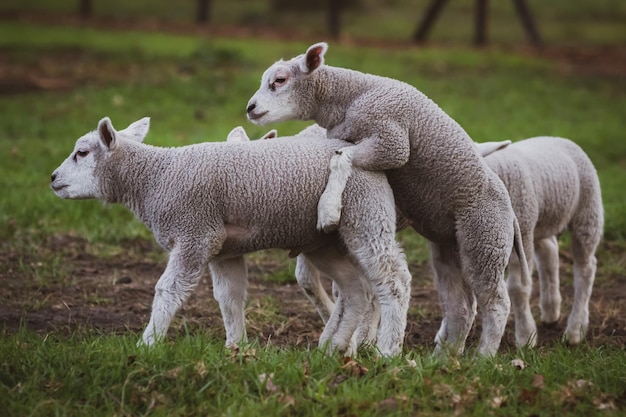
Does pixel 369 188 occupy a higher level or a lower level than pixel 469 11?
higher

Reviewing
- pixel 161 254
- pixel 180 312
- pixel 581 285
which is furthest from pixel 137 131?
pixel 581 285

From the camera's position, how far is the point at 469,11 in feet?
97.0

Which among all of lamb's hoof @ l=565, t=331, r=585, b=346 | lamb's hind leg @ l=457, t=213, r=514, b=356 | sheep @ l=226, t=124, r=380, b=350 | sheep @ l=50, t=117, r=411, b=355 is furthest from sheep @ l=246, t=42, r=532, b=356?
lamb's hoof @ l=565, t=331, r=585, b=346

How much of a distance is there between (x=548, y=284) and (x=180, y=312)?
2.64 meters

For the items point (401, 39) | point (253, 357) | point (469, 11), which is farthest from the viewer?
point (469, 11)

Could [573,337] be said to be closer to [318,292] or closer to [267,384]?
[318,292]

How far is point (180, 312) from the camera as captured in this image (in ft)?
23.0

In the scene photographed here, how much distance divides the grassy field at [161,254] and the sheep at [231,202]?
42 centimetres

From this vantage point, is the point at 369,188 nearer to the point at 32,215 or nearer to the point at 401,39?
the point at 32,215

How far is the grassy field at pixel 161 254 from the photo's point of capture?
483 cm

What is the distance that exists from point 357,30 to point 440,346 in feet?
66.7

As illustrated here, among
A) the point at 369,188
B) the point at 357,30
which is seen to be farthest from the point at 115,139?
the point at 357,30

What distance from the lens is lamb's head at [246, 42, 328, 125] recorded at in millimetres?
6055

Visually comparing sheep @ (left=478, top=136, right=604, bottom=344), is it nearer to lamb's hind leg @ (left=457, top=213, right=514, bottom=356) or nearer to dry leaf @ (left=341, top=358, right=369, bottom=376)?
lamb's hind leg @ (left=457, top=213, right=514, bottom=356)
